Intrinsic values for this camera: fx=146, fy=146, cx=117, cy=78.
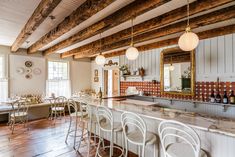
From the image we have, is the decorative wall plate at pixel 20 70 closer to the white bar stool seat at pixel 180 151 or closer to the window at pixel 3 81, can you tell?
the window at pixel 3 81

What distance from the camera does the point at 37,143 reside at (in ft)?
10.6

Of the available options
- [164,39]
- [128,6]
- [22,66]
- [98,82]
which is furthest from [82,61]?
[128,6]

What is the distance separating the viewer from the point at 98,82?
7.13m

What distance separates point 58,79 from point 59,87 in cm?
36

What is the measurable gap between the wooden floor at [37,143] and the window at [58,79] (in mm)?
2127

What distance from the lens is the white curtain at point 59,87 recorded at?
6191mm

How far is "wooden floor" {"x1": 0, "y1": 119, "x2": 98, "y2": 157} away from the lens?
2795 mm

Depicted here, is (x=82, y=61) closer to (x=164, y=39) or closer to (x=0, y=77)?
(x=0, y=77)

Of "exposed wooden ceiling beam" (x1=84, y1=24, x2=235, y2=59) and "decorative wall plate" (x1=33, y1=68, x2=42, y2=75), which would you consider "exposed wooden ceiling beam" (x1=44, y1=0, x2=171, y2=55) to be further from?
"decorative wall plate" (x1=33, y1=68, x2=42, y2=75)

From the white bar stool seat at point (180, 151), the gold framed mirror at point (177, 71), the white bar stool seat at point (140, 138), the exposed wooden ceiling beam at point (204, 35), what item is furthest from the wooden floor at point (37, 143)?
the exposed wooden ceiling beam at point (204, 35)

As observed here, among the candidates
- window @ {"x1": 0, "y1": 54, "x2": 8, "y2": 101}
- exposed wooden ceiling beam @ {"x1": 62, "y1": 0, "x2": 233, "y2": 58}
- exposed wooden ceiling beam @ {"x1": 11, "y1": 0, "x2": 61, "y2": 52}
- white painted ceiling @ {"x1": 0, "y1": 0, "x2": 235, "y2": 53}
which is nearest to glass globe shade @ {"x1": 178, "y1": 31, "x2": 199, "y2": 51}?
exposed wooden ceiling beam @ {"x1": 62, "y1": 0, "x2": 233, "y2": 58}

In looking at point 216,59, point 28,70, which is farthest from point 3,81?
point 216,59

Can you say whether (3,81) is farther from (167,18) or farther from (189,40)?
(189,40)

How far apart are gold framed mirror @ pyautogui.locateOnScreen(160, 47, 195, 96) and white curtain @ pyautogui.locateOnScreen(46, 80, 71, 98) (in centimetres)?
428
